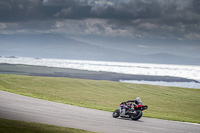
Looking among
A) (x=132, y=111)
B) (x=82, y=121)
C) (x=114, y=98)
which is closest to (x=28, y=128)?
(x=82, y=121)

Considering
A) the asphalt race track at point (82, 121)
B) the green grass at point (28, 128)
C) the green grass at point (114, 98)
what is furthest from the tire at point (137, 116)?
the green grass at point (28, 128)

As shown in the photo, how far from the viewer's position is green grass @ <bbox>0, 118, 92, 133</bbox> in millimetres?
11617

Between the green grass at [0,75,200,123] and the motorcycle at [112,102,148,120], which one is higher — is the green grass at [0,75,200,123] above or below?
above

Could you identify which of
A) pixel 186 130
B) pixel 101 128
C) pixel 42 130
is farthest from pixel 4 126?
pixel 186 130

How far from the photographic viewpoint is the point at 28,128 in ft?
40.2

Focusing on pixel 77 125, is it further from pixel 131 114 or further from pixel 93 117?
pixel 131 114

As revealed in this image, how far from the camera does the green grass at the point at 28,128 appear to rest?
457 inches

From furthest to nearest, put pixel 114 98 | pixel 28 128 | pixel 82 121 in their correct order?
1. pixel 114 98
2. pixel 82 121
3. pixel 28 128

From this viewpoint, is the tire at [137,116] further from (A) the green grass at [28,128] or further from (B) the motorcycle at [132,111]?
(A) the green grass at [28,128]

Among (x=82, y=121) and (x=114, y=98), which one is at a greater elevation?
(x=114, y=98)

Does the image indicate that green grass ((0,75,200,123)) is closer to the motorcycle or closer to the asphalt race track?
the motorcycle

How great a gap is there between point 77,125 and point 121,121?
11.7 feet

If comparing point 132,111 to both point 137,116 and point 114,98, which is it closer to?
point 137,116

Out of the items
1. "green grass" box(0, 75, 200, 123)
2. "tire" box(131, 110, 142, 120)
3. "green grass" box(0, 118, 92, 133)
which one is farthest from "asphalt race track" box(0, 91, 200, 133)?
"green grass" box(0, 75, 200, 123)
